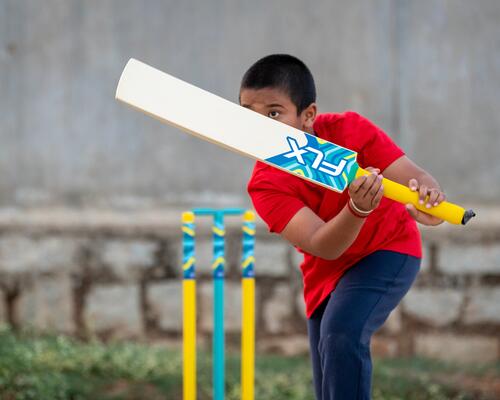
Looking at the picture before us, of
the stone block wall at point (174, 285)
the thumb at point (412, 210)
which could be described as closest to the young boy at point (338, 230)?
the thumb at point (412, 210)

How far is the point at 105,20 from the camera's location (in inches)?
205

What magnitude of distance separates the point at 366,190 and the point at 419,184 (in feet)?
1.46

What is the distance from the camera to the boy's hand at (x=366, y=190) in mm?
2420

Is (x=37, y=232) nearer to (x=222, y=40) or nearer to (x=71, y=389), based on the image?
(x=71, y=389)

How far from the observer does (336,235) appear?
2.54 m

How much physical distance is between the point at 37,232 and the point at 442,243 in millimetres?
2273

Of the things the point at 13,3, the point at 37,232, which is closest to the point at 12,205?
the point at 37,232

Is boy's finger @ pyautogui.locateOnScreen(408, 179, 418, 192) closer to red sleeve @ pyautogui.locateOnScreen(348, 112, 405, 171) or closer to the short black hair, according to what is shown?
red sleeve @ pyautogui.locateOnScreen(348, 112, 405, 171)

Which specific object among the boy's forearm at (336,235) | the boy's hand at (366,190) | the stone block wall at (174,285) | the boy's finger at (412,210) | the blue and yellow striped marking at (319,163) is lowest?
the stone block wall at (174,285)

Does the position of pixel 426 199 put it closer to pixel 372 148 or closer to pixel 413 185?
pixel 413 185

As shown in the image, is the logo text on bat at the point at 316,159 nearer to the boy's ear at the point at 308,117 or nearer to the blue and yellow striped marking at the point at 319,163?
the blue and yellow striped marking at the point at 319,163

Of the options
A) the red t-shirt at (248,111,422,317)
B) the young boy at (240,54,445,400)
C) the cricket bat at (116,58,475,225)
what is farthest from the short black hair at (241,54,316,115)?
the cricket bat at (116,58,475,225)

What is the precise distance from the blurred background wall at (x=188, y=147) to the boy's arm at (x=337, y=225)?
7.75ft

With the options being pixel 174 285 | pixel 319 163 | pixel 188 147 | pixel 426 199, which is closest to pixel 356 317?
pixel 426 199
